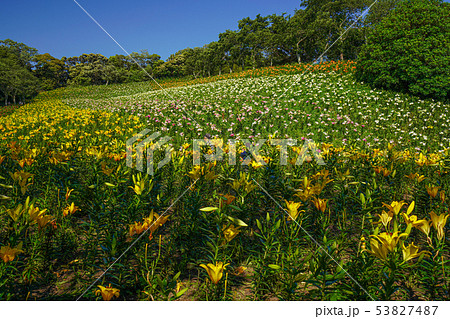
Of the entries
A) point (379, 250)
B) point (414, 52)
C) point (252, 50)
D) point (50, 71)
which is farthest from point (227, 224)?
point (50, 71)

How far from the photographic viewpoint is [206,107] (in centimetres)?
1022

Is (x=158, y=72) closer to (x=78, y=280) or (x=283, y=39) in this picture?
(x=283, y=39)

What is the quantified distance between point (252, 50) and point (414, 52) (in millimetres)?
21463

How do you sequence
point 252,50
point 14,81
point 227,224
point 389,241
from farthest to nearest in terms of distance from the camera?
point 252,50 → point 14,81 → point 227,224 → point 389,241

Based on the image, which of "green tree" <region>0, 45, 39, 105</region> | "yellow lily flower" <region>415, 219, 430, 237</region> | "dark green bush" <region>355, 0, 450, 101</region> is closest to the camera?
"yellow lily flower" <region>415, 219, 430, 237</region>

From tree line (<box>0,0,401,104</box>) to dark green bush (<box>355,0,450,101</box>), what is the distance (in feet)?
7.92

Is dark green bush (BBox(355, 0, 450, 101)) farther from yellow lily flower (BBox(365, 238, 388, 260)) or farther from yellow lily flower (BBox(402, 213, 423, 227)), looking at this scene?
yellow lily flower (BBox(365, 238, 388, 260))

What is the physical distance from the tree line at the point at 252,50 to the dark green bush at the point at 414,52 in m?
2.41

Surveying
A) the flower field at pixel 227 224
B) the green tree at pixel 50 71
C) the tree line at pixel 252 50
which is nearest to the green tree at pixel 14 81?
the tree line at pixel 252 50

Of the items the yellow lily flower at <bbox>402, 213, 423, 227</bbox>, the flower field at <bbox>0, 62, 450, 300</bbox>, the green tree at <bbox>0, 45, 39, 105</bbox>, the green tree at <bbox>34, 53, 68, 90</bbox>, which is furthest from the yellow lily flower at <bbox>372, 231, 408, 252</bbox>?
the green tree at <bbox>34, 53, 68, 90</bbox>

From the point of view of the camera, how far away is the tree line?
20.5 meters

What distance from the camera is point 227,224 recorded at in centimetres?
173

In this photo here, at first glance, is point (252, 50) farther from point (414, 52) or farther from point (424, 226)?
point (424, 226)
